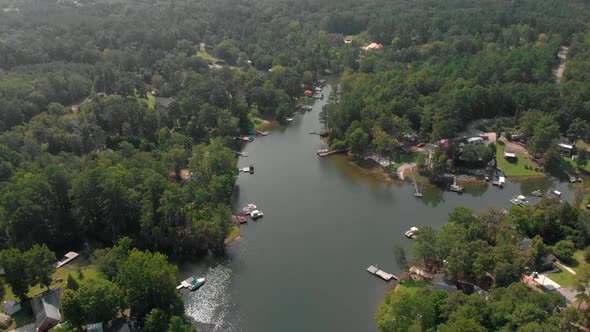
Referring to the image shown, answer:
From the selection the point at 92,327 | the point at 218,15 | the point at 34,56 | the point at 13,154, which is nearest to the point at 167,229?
the point at 92,327

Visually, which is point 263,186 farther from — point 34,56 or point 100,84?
point 34,56

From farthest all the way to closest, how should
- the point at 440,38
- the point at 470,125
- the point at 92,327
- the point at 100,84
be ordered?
1. the point at 440,38
2. the point at 100,84
3. the point at 470,125
4. the point at 92,327

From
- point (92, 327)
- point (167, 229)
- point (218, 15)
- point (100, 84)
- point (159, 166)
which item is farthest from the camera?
point (218, 15)

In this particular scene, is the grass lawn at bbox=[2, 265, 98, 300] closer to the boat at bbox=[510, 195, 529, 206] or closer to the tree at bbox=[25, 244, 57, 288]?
the tree at bbox=[25, 244, 57, 288]

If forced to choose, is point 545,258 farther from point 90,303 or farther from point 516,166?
point 90,303

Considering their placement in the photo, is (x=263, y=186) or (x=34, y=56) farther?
(x=34, y=56)

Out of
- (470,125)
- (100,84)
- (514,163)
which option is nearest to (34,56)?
(100,84)

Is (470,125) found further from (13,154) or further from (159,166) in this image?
(13,154)

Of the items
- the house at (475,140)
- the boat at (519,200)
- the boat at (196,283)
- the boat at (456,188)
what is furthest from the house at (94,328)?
the house at (475,140)

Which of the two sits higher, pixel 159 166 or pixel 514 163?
pixel 159 166
